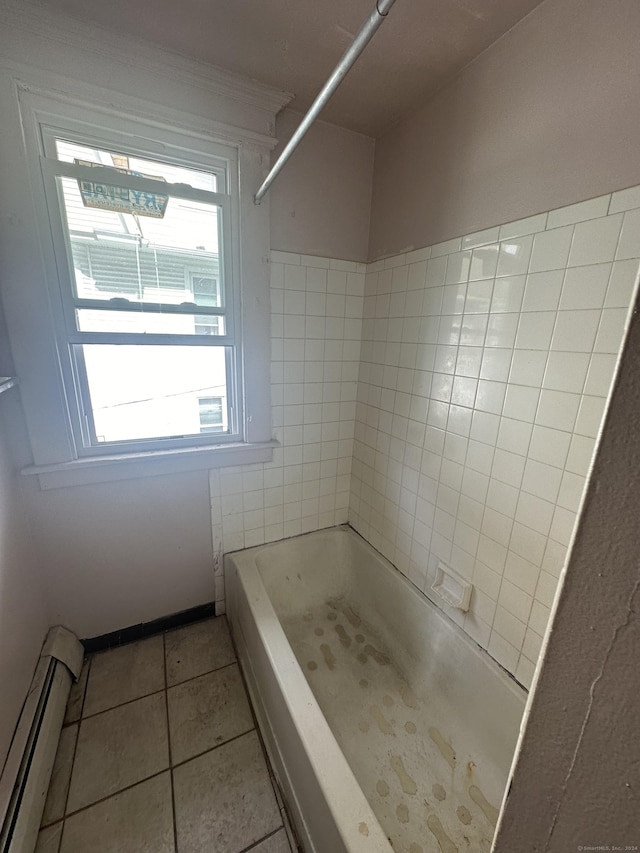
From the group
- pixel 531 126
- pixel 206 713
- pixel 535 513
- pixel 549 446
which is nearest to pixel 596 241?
pixel 531 126

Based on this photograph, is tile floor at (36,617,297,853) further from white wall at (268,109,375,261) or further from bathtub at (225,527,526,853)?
white wall at (268,109,375,261)

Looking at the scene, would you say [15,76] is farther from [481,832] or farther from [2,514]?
[481,832]

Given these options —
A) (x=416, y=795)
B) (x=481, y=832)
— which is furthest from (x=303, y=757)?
(x=481, y=832)

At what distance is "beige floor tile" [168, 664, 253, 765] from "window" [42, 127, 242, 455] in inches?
41.8

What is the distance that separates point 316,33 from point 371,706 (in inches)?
95.4

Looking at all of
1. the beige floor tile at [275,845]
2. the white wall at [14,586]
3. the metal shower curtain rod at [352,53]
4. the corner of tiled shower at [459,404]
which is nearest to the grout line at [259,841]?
the beige floor tile at [275,845]

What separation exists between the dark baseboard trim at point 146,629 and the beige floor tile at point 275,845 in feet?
2.99

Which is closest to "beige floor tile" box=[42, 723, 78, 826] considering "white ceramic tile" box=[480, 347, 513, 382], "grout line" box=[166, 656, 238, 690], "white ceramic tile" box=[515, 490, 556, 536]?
"grout line" box=[166, 656, 238, 690]

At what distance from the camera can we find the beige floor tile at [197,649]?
4.86ft

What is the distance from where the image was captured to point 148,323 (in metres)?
1.37

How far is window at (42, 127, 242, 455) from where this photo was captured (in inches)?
47.4

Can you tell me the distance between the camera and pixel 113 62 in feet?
3.61

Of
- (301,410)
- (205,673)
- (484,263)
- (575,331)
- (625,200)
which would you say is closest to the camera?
(625,200)

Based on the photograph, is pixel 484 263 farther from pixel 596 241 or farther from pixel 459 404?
pixel 459 404
